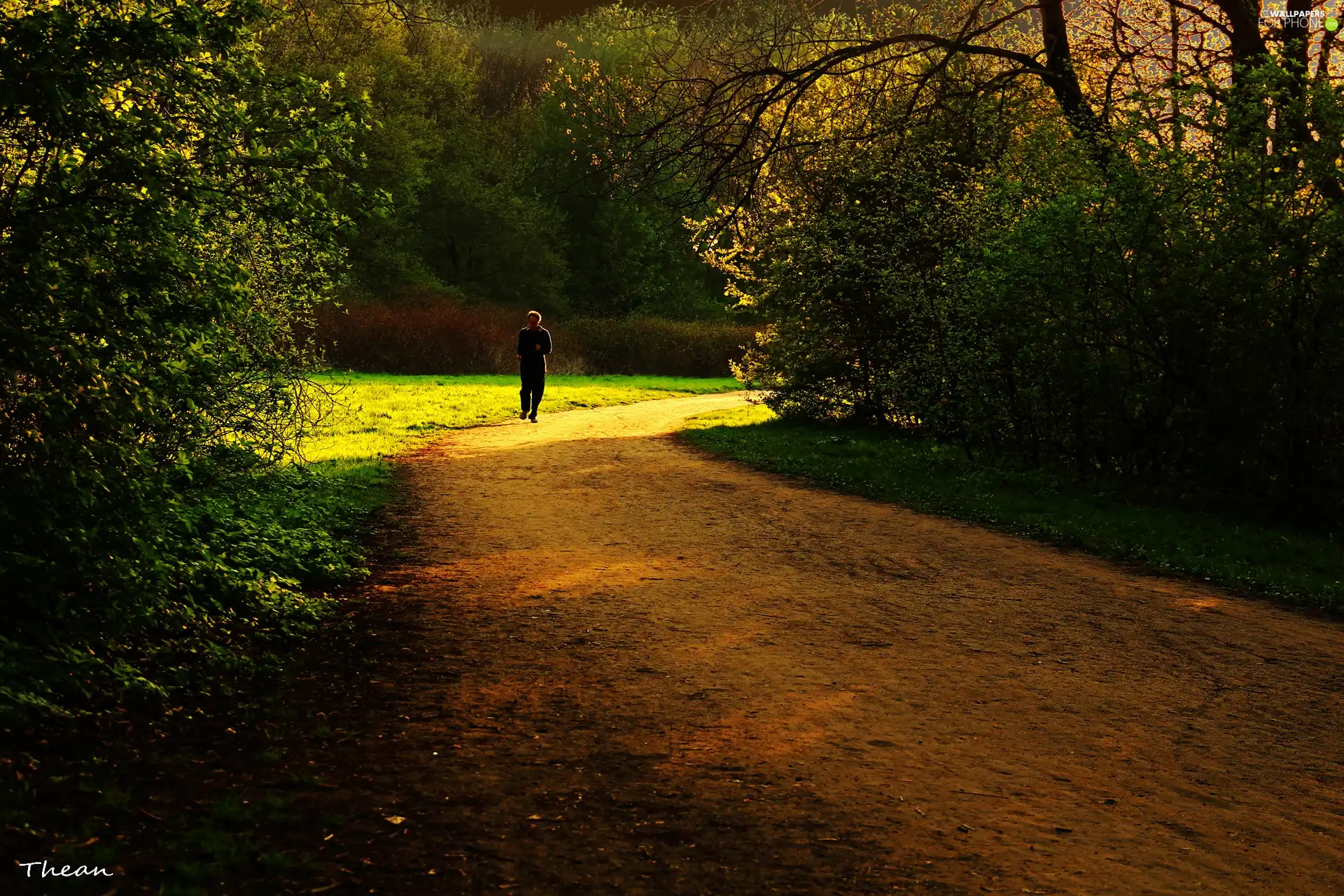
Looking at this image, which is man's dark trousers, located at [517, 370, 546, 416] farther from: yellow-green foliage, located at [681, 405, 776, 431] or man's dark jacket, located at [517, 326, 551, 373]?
yellow-green foliage, located at [681, 405, 776, 431]

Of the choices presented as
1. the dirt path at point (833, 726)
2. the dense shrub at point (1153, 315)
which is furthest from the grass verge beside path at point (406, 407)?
the dense shrub at point (1153, 315)

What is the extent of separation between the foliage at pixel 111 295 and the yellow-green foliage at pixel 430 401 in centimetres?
332

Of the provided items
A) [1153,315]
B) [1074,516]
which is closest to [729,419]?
[1153,315]

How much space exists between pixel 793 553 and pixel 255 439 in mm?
5169

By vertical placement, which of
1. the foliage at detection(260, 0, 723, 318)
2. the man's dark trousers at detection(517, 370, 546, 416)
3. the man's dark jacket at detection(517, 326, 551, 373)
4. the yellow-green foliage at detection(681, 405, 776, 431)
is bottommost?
the yellow-green foliage at detection(681, 405, 776, 431)

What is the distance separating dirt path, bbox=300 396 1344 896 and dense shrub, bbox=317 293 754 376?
25.6 metres

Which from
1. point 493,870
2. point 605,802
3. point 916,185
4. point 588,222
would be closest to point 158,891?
point 493,870

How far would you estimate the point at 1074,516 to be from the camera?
12961 millimetres

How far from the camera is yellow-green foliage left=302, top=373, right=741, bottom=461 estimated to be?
18.3 metres

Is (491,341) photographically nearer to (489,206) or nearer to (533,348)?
(489,206)

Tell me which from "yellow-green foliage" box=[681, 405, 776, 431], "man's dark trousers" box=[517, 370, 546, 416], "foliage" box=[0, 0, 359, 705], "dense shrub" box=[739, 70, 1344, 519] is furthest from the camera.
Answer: "yellow-green foliage" box=[681, 405, 776, 431]

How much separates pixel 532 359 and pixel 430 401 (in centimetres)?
584

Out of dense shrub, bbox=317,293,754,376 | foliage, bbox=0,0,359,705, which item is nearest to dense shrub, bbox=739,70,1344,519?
foliage, bbox=0,0,359,705

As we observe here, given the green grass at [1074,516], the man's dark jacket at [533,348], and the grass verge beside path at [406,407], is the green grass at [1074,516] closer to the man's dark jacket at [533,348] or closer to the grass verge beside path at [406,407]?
the man's dark jacket at [533,348]
